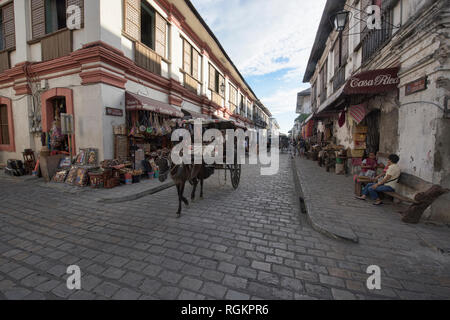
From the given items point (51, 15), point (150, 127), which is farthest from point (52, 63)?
point (150, 127)

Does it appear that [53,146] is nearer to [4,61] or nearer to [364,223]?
[4,61]

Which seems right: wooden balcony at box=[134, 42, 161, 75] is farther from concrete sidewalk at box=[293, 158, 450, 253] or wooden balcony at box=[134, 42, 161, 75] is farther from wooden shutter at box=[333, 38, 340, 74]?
wooden shutter at box=[333, 38, 340, 74]

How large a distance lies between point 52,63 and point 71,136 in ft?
9.60

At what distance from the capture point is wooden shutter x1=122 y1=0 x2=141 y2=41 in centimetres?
712

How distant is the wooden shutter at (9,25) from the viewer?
8.36 m

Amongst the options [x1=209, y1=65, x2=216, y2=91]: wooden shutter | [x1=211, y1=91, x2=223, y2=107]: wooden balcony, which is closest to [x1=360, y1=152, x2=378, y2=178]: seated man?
[x1=211, y1=91, x2=223, y2=107]: wooden balcony

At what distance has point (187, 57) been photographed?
11.3 meters

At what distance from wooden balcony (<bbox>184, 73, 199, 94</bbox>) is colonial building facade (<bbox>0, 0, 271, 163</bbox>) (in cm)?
A: 24

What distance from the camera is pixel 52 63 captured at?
715cm

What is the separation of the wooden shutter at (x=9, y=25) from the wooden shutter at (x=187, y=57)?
293 inches

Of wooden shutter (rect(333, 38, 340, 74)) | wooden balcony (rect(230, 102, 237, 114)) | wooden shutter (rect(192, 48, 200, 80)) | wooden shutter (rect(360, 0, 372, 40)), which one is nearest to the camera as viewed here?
wooden shutter (rect(360, 0, 372, 40))
